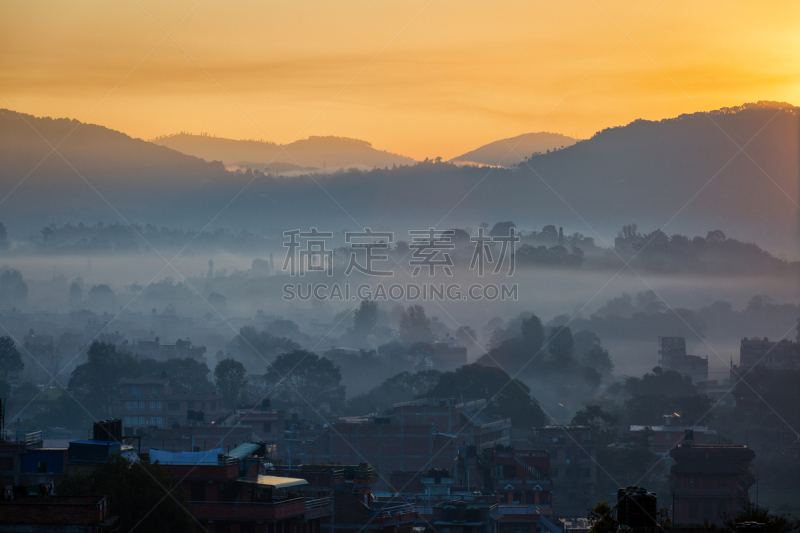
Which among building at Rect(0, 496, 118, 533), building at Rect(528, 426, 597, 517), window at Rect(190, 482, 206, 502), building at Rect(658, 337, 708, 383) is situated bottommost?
building at Rect(528, 426, 597, 517)

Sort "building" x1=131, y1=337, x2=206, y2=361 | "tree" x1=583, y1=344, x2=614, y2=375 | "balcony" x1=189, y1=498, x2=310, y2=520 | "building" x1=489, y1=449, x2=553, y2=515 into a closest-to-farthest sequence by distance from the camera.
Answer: "balcony" x1=189, y1=498, x2=310, y2=520 < "building" x1=489, y1=449, x2=553, y2=515 < "tree" x1=583, y1=344, x2=614, y2=375 < "building" x1=131, y1=337, x2=206, y2=361

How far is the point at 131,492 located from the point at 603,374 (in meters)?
125

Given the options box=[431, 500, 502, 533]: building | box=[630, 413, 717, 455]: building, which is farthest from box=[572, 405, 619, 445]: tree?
box=[431, 500, 502, 533]: building

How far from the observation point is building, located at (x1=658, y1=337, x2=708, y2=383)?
439 ft

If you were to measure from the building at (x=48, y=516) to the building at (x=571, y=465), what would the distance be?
1789 inches

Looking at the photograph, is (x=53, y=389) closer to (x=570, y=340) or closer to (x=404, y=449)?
(x=570, y=340)

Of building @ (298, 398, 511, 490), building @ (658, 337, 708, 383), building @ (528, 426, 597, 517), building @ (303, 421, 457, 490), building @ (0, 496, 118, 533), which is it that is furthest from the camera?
building @ (658, 337, 708, 383)

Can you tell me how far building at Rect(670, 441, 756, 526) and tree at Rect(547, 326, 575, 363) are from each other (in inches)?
3105

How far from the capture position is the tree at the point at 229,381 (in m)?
114

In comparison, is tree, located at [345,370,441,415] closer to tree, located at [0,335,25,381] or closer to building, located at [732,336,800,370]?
building, located at [732,336,800,370]

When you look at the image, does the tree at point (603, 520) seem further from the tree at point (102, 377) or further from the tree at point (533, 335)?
the tree at point (533, 335)

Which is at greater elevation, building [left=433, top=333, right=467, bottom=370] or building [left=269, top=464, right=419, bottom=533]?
building [left=433, top=333, right=467, bottom=370]

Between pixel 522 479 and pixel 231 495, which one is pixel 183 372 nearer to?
pixel 522 479

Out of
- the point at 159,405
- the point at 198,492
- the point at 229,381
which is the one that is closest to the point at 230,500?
the point at 198,492
